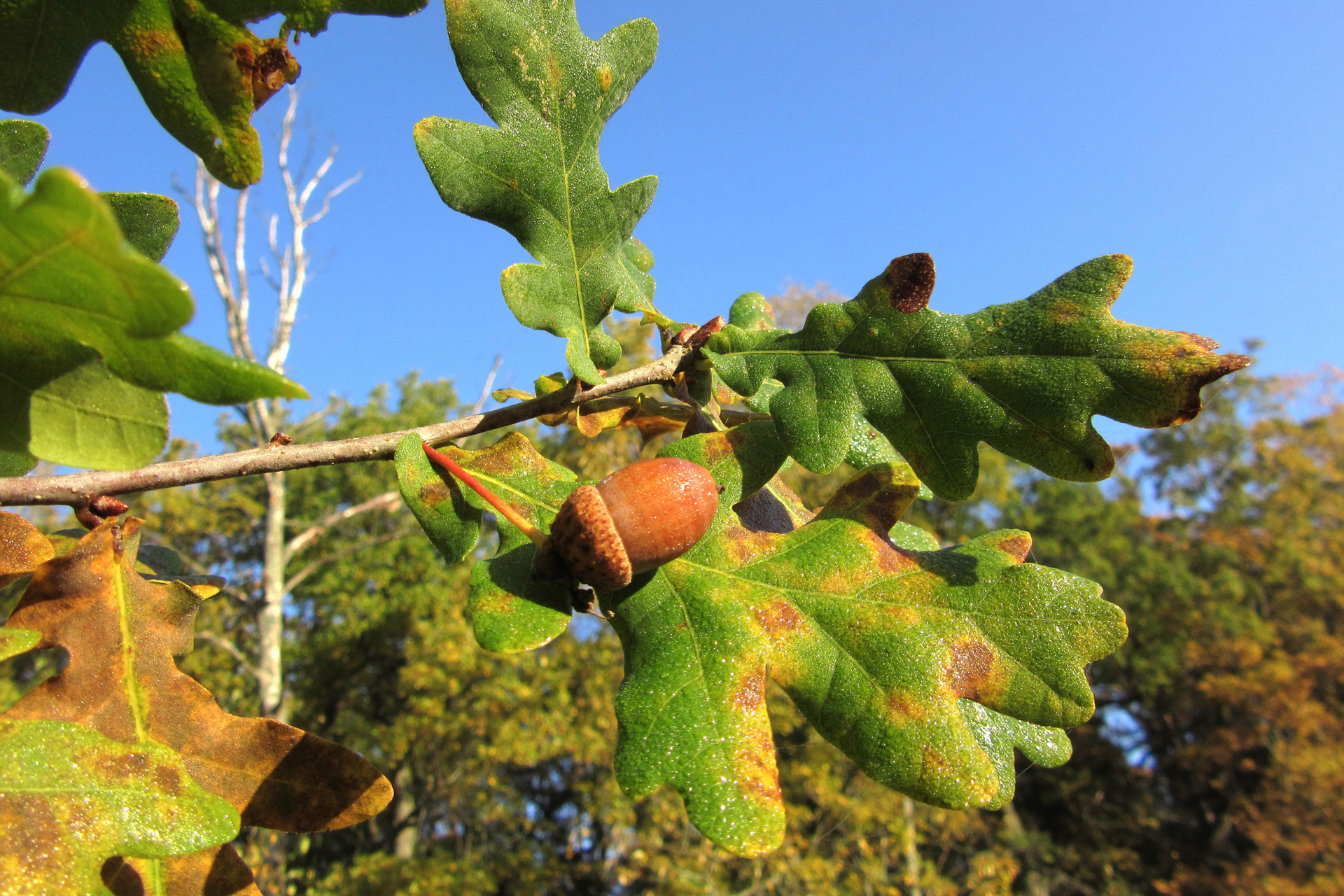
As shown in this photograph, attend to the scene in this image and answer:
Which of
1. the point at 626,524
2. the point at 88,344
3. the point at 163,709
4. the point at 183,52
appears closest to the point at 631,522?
the point at 626,524

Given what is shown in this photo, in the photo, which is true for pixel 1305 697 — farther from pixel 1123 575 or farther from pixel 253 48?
pixel 253 48

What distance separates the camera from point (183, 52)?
89 centimetres

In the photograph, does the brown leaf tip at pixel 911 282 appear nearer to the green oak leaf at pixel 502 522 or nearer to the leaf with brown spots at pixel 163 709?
the green oak leaf at pixel 502 522

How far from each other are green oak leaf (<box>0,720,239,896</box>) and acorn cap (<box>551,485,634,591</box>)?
0.45 m

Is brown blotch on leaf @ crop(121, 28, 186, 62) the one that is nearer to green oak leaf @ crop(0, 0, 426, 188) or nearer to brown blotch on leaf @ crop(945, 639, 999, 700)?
green oak leaf @ crop(0, 0, 426, 188)

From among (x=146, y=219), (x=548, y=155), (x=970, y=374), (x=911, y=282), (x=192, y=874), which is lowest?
→ (x=192, y=874)

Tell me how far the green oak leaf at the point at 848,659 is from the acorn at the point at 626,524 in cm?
8

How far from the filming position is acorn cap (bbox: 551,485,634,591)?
85 cm

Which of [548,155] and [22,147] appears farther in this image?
[548,155]

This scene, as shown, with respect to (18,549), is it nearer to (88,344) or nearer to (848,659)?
(88,344)

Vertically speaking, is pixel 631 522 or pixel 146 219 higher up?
pixel 146 219

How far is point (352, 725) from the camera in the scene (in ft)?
53.6

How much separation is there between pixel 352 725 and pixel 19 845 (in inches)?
704

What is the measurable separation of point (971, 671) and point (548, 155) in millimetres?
926
